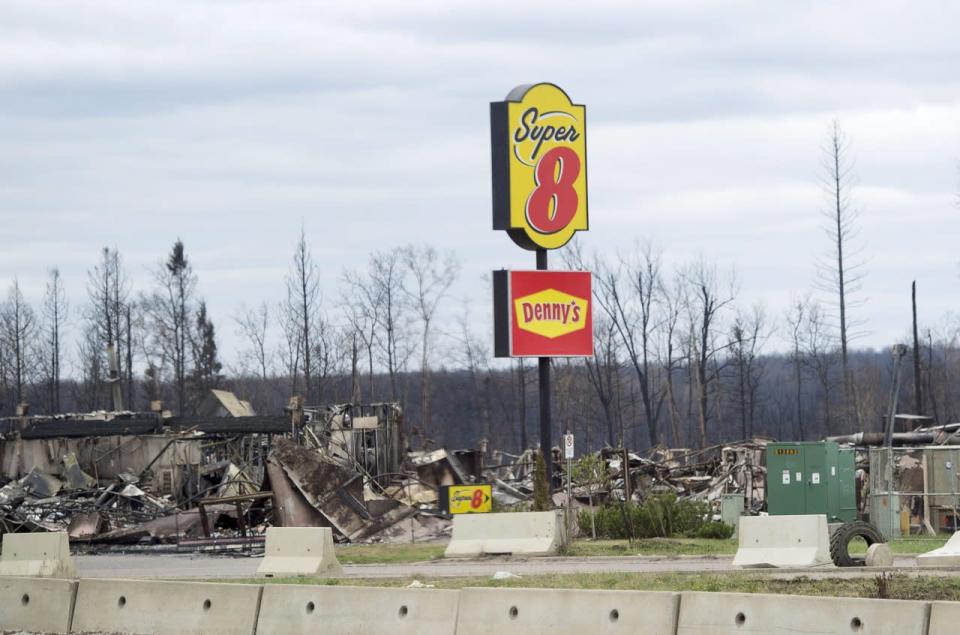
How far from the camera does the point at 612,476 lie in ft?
139

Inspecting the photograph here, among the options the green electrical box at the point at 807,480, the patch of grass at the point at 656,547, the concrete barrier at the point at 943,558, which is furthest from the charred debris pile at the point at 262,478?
the concrete barrier at the point at 943,558

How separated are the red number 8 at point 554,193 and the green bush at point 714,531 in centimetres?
789

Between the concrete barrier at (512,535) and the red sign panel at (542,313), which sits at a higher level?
the red sign panel at (542,313)

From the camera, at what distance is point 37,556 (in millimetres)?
20469

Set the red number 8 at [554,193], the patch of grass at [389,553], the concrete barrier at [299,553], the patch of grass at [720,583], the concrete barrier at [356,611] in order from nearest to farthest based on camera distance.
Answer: the concrete barrier at [356,611]
the patch of grass at [720,583]
the concrete barrier at [299,553]
the patch of grass at [389,553]
the red number 8 at [554,193]

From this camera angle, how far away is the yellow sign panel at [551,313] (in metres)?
32.0

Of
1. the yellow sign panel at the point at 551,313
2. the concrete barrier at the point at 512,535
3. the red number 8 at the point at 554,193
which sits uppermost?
the red number 8 at the point at 554,193

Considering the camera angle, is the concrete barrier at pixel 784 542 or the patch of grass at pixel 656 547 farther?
the patch of grass at pixel 656 547

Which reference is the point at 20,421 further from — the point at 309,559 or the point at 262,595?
the point at 262,595

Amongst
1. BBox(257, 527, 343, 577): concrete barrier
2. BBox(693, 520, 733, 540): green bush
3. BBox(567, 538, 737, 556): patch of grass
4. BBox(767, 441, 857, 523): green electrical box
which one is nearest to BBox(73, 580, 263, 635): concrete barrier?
BBox(257, 527, 343, 577): concrete barrier

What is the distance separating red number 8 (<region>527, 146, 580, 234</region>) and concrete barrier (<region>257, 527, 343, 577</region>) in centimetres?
1280

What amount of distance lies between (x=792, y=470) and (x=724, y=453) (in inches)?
403

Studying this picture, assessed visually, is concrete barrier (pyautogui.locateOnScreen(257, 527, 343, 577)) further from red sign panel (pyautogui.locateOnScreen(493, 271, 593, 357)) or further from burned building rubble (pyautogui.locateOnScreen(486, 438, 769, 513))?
burned building rubble (pyautogui.locateOnScreen(486, 438, 769, 513))

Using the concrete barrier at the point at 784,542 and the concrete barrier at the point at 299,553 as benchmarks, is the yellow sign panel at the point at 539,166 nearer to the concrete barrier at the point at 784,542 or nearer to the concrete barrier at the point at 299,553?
the concrete barrier at the point at 299,553
